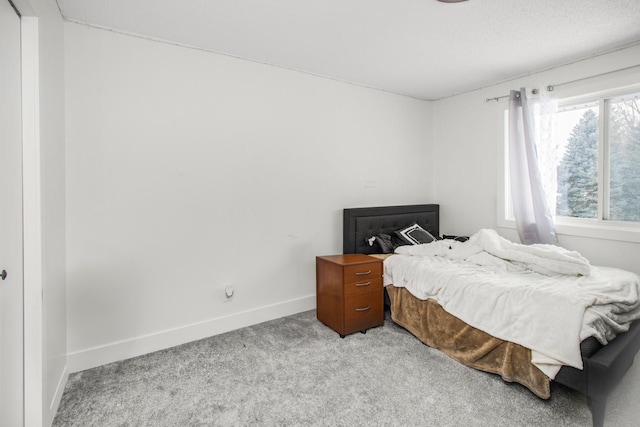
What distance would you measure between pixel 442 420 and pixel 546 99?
2965 millimetres

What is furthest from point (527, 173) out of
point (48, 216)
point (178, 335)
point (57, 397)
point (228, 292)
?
point (57, 397)

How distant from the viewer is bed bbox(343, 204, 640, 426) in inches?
64.8

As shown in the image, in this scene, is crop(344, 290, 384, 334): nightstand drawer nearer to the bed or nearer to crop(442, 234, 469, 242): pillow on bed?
the bed

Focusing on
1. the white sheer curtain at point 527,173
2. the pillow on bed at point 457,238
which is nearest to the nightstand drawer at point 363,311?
the pillow on bed at point 457,238

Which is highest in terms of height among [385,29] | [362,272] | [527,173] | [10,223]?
[385,29]

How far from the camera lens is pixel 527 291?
2061 millimetres

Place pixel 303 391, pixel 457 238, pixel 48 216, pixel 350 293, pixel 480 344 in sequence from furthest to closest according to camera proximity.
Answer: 1. pixel 457 238
2. pixel 350 293
3. pixel 480 344
4. pixel 303 391
5. pixel 48 216

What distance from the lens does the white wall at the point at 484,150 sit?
108 inches

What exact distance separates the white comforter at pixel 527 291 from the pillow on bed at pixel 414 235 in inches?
12.2

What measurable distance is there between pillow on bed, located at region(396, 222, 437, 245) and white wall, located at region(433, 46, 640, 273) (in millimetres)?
729

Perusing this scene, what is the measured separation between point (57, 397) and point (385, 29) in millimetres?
3127

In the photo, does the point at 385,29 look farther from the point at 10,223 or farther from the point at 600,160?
the point at 10,223

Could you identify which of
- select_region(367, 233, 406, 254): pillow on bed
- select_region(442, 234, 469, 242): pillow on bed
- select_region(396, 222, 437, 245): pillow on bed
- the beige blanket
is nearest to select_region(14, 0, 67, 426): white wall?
the beige blanket

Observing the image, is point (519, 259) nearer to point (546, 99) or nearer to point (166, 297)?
point (546, 99)
